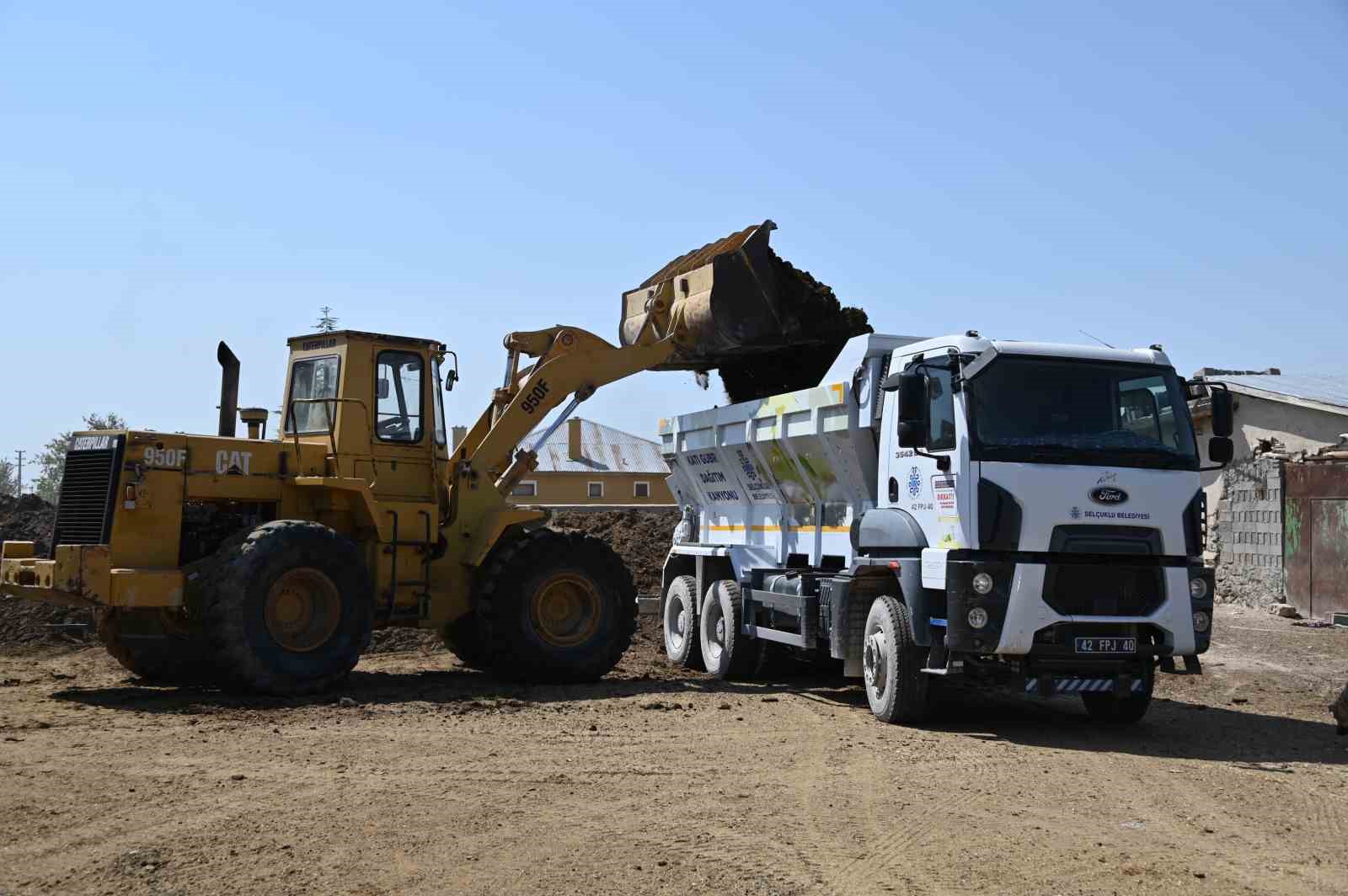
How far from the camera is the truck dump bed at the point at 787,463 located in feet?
38.8

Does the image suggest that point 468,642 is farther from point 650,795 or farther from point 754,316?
point 650,795

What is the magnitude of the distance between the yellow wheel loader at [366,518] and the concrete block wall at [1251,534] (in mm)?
9661

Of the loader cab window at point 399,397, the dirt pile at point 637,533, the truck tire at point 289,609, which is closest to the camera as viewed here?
the truck tire at point 289,609

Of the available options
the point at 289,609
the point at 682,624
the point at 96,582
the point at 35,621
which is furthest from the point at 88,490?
the point at 682,624

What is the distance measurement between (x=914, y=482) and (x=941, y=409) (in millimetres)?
688

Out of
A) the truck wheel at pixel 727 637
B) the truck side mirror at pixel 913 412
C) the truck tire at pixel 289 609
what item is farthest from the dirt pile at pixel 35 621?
the truck side mirror at pixel 913 412

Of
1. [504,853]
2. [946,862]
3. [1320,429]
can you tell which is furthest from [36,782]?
[1320,429]

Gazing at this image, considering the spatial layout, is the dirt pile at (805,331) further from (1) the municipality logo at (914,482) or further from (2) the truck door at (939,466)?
(1) the municipality logo at (914,482)

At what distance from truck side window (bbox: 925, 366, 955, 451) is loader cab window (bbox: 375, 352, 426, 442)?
5.57 meters

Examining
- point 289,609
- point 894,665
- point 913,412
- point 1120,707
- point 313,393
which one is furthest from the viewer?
point 313,393

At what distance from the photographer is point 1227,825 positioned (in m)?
7.68

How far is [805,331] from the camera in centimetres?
1413

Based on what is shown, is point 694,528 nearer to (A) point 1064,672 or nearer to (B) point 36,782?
(A) point 1064,672

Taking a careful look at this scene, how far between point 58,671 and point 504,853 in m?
9.55
